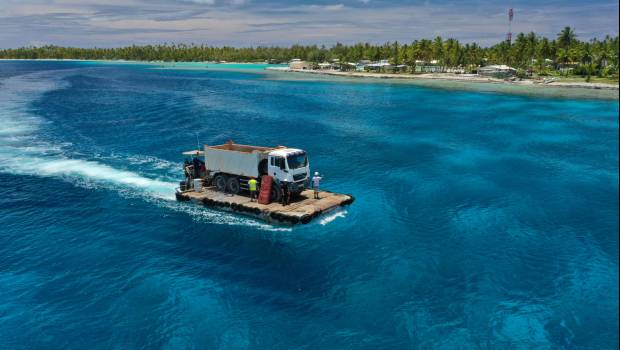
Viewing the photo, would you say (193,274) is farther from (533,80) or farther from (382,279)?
(533,80)

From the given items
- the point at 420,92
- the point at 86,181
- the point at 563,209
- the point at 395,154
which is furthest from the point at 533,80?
the point at 86,181

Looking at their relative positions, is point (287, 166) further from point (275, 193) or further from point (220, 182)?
point (220, 182)

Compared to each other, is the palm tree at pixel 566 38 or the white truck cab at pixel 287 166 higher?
the palm tree at pixel 566 38

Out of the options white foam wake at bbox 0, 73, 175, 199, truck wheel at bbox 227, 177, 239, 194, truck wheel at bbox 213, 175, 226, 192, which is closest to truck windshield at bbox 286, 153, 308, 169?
truck wheel at bbox 227, 177, 239, 194

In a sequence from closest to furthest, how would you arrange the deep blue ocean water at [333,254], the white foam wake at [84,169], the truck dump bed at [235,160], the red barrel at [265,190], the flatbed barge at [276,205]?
1. the deep blue ocean water at [333,254]
2. the flatbed barge at [276,205]
3. the red barrel at [265,190]
4. the truck dump bed at [235,160]
5. the white foam wake at [84,169]

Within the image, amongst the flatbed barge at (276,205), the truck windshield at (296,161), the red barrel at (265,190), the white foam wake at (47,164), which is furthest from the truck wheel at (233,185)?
the white foam wake at (47,164)

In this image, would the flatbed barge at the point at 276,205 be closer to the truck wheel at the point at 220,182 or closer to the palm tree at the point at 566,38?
the truck wheel at the point at 220,182

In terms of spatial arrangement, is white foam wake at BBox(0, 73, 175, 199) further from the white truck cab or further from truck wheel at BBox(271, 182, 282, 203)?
the white truck cab
